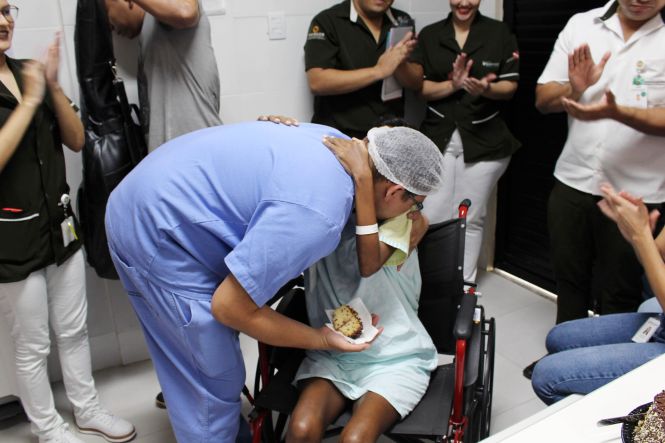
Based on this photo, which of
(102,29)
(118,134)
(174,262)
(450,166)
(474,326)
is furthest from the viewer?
(450,166)

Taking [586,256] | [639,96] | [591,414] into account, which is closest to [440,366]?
[591,414]

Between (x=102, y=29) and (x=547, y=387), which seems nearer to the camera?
(x=547, y=387)

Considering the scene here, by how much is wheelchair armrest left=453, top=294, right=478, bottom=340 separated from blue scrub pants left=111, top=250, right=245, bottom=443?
0.62 m

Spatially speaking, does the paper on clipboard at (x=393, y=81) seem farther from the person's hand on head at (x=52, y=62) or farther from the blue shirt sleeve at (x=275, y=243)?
the blue shirt sleeve at (x=275, y=243)

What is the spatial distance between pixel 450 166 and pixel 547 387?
5.06 ft

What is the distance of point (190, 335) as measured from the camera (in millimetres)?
1568

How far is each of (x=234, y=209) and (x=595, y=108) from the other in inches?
56.4

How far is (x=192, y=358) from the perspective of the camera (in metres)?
1.64

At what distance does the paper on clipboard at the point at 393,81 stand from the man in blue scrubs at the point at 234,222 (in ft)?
4.25

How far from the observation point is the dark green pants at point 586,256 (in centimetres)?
237

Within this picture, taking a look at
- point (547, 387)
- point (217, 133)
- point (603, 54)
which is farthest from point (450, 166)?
point (217, 133)

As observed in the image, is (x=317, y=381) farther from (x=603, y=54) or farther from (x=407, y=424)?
(x=603, y=54)

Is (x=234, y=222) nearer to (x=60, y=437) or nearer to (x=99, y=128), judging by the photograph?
(x=99, y=128)

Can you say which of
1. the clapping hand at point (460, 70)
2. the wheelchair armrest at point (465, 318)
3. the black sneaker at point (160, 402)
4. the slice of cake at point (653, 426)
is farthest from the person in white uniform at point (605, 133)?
the black sneaker at point (160, 402)
